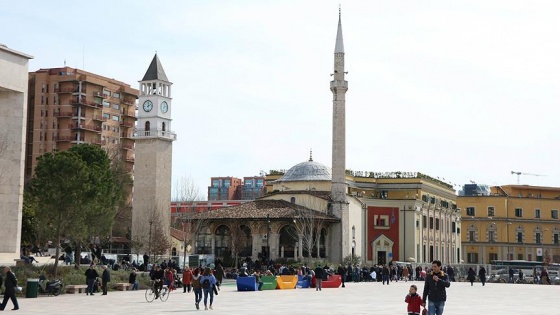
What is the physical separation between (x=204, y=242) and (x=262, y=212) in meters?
6.00

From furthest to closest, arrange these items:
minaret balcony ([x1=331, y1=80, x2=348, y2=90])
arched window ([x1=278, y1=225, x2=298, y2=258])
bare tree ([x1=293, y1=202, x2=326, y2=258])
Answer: minaret balcony ([x1=331, y1=80, x2=348, y2=90]) < arched window ([x1=278, y1=225, x2=298, y2=258]) < bare tree ([x1=293, y1=202, x2=326, y2=258])

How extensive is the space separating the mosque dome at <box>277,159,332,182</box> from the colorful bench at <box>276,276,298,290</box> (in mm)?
31460

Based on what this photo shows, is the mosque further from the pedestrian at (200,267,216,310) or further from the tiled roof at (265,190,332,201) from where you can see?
the pedestrian at (200,267,216,310)

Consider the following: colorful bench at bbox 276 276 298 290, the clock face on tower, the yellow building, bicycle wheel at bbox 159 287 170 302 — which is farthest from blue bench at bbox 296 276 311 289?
the yellow building

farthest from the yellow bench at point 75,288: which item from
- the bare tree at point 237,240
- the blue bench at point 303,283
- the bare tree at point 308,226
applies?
the bare tree at point 237,240

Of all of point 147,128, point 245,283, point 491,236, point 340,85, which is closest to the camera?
point 245,283

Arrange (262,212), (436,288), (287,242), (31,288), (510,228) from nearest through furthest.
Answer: (436,288), (31,288), (262,212), (287,242), (510,228)

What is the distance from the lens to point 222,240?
62031 millimetres

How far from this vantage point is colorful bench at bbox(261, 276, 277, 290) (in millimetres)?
34703

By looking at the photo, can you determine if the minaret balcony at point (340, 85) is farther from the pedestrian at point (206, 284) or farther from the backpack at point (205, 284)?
the backpack at point (205, 284)

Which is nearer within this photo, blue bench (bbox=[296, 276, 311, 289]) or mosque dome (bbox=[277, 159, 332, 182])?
blue bench (bbox=[296, 276, 311, 289])

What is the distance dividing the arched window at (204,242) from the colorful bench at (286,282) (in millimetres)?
24800

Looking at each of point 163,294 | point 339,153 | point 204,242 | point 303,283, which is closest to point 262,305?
point 163,294

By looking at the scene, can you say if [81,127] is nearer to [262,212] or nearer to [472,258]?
[262,212]
